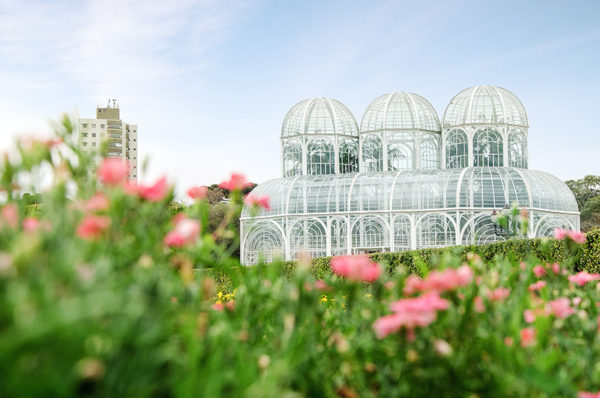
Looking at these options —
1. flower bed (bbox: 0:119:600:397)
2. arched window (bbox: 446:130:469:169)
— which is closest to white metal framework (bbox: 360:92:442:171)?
arched window (bbox: 446:130:469:169)

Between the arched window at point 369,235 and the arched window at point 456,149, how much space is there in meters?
5.68

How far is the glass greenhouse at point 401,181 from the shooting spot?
74.9ft

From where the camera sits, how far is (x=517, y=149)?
27438mm

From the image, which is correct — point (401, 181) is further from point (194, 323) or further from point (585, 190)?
point (194, 323)

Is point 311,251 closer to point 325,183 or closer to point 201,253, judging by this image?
point 325,183

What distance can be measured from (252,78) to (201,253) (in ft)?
61.6

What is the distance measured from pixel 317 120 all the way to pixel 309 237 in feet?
23.2

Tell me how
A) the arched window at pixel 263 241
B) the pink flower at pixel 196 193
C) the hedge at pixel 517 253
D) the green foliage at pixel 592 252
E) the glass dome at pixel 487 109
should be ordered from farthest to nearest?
the glass dome at pixel 487 109 → the arched window at pixel 263 241 → the green foliage at pixel 592 252 → the hedge at pixel 517 253 → the pink flower at pixel 196 193

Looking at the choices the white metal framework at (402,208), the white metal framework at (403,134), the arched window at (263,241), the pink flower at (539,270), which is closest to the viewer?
the pink flower at (539,270)

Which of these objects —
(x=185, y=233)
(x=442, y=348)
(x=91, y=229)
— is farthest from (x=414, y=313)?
(x=91, y=229)

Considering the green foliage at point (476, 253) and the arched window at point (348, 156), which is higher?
the arched window at point (348, 156)

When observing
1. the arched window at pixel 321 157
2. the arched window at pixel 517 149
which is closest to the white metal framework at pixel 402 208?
the arched window at pixel 321 157

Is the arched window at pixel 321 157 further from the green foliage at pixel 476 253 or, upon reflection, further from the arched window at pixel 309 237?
the green foliage at pixel 476 253

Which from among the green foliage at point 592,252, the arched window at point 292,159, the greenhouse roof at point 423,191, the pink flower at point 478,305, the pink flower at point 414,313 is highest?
the arched window at point 292,159
